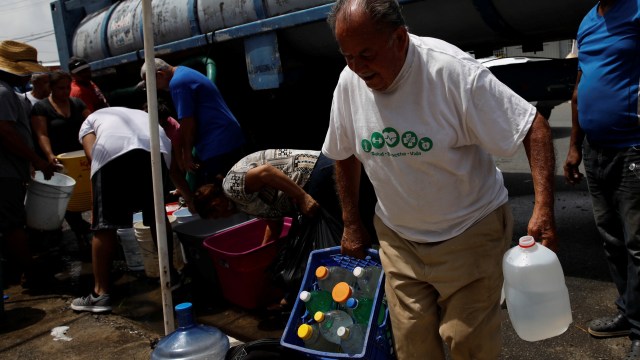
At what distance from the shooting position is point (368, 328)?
206cm

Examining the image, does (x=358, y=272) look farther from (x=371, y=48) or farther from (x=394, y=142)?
(x=371, y=48)

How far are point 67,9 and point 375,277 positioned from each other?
7.05 metres

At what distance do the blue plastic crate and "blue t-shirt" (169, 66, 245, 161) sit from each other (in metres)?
2.32

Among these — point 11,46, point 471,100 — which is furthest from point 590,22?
point 11,46

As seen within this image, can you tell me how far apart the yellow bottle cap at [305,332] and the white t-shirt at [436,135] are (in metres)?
0.52

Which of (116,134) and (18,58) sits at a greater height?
(18,58)

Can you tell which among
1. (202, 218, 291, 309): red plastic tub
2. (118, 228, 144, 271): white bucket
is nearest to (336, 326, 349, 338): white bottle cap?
(202, 218, 291, 309): red plastic tub

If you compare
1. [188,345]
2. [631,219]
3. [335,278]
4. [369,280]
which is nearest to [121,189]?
[188,345]

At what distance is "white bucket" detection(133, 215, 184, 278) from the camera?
14.4 ft

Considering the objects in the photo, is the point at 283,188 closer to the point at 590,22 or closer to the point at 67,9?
the point at 590,22

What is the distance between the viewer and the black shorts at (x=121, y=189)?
400 centimetres

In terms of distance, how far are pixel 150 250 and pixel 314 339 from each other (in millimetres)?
2580

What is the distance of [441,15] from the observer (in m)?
4.16

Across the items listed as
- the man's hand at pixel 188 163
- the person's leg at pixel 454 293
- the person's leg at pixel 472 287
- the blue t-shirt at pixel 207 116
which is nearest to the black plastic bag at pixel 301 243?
the person's leg at pixel 454 293
